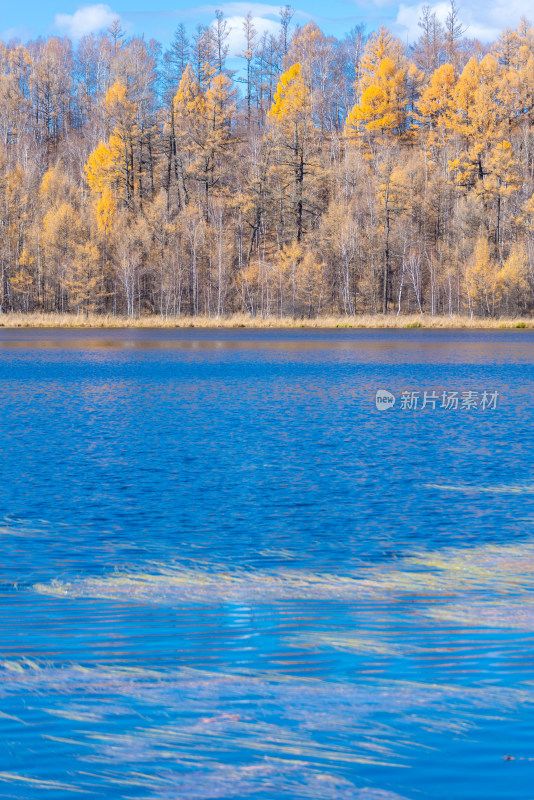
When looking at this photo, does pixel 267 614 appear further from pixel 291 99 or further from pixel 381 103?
pixel 381 103

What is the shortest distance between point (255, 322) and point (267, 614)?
60817 mm

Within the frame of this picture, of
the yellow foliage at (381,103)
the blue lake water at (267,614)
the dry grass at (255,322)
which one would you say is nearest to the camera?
the blue lake water at (267,614)

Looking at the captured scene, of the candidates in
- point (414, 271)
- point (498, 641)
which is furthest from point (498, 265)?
point (498, 641)

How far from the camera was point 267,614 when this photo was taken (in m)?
6.58

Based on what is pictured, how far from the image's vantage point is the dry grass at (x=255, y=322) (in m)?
64.8

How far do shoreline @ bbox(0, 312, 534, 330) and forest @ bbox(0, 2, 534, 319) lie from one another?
2677mm

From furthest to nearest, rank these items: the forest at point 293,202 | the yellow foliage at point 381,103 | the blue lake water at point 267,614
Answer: the yellow foliage at point 381,103, the forest at point 293,202, the blue lake water at point 267,614

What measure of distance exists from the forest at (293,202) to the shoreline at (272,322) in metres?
2.68

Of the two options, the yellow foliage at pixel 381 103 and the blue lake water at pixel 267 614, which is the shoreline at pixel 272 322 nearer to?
the yellow foliage at pixel 381 103

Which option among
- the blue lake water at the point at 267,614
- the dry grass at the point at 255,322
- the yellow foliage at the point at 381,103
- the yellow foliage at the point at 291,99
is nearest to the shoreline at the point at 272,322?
the dry grass at the point at 255,322

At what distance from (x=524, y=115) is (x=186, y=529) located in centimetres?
8312

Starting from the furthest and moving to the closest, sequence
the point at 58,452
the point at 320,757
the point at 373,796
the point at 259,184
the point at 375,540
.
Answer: the point at 259,184 < the point at 58,452 < the point at 375,540 < the point at 320,757 < the point at 373,796

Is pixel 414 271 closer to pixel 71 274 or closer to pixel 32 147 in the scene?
pixel 71 274

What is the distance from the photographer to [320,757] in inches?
175
